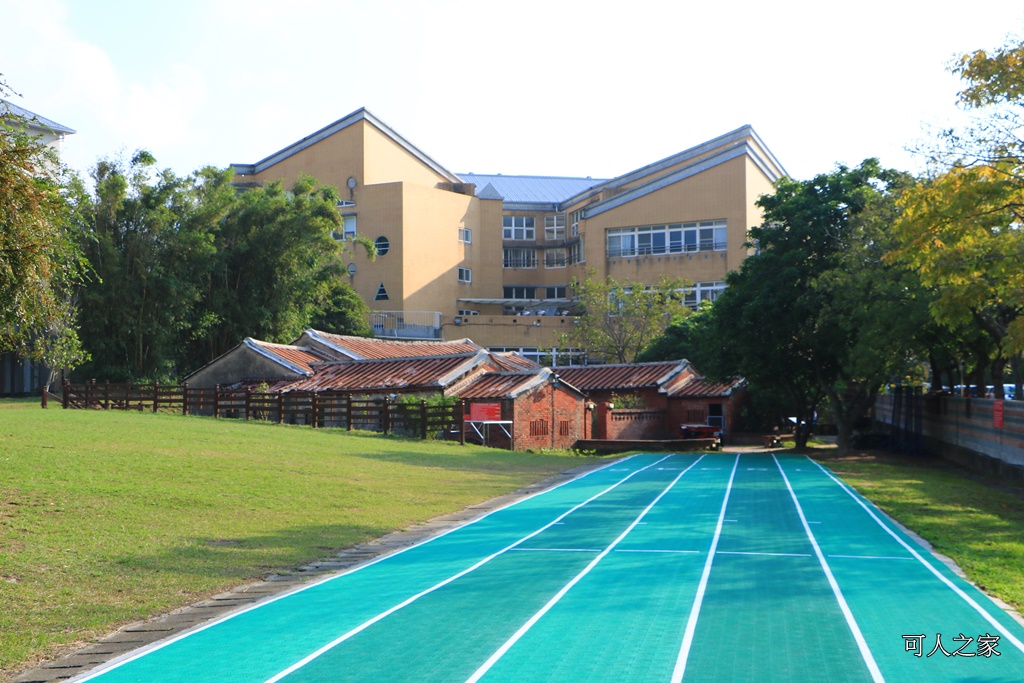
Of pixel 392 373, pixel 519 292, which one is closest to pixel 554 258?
pixel 519 292

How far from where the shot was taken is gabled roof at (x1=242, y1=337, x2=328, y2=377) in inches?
1471

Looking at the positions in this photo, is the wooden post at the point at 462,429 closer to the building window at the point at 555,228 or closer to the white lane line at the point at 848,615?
the white lane line at the point at 848,615

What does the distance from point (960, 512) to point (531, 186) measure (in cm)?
5928

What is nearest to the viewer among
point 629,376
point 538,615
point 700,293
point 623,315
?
point 538,615

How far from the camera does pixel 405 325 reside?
181 ft

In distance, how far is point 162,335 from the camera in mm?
38094

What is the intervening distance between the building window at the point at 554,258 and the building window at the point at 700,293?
41.4 feet

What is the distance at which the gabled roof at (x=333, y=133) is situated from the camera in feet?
179

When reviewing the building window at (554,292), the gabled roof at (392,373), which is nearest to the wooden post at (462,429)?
Result: the gabled roof at (392,373)

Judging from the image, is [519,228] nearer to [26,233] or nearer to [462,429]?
[462,429]

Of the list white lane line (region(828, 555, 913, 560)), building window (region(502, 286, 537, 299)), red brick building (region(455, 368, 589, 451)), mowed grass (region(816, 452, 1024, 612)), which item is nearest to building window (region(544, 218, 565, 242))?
building window (region(502, 286, 537, 299))

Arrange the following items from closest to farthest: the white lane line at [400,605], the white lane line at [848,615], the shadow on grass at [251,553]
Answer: the white lane line at [848,615], the white lane line at [400,605], the shadow on grass at [251,553]

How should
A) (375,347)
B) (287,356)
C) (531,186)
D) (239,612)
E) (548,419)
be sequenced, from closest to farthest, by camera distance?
(239,612) → (548,419) → (287,356) → (375,347) → (531,186)

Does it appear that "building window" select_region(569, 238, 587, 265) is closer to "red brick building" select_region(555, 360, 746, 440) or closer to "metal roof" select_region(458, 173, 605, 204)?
"metal roof" select_region(458, 173, 605, 204)
